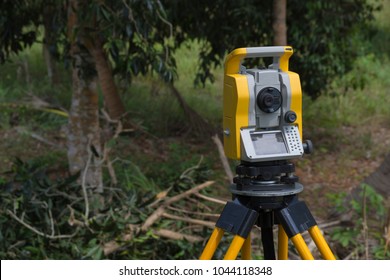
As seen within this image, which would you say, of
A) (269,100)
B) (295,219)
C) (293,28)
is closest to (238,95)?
(269,100)

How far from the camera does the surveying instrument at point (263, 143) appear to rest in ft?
10.00

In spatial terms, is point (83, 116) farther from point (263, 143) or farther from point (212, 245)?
point (263, 143)

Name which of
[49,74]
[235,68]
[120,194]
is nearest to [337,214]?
[120,194]

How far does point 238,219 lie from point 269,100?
1.68ft

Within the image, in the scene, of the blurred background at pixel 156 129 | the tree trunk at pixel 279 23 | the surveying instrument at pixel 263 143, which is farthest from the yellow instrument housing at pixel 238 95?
the tree trunk at pixel 279 23

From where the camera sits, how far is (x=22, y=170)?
6207 millimetres

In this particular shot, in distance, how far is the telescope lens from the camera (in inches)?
120

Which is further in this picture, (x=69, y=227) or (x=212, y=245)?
(x=69, y=227)

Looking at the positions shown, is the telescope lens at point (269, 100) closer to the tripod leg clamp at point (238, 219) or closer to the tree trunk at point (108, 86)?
the tripod leg clamp at point (238, 219)

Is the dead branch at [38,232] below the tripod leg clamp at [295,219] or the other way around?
below

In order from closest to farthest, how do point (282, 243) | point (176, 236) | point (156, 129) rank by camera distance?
point (282, 243)
point (176, 236)
point (156, 129)

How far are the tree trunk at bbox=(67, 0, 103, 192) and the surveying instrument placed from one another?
2727mm

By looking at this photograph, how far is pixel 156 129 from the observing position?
30.6 ft

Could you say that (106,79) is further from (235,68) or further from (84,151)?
(235,68)
